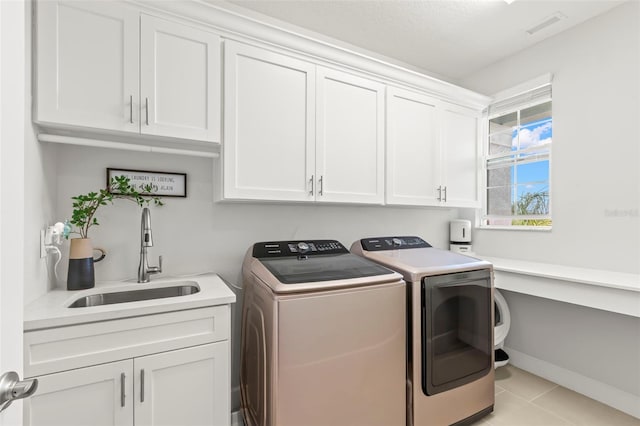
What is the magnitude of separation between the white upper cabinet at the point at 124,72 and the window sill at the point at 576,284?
244 centimetres

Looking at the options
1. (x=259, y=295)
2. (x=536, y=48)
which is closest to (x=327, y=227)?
(x=259, y=295)

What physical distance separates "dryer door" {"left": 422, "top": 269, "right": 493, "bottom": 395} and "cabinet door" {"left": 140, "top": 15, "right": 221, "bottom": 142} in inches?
63.2

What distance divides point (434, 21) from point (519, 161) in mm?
1513

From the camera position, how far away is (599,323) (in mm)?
2199

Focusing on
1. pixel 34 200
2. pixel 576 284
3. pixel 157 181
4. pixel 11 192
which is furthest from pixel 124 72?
pixel 576 284

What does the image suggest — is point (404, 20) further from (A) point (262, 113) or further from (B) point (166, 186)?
(B) point (166, 186)

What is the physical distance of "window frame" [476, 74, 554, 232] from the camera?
2.55m

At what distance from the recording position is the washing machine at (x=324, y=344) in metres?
1.38

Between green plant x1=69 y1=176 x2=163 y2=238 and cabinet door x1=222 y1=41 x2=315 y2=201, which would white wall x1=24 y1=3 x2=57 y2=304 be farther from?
cabinet door x1=222 y1=41 x2=315 y2=201

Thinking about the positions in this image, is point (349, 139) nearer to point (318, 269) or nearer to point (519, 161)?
point (318, 269)

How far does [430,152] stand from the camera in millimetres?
2529

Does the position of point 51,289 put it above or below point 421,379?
above

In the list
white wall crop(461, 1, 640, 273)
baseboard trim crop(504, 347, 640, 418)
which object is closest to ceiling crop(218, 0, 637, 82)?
white wall crop(461, 1, 640, 273)

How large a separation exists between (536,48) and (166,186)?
10.7 ft
